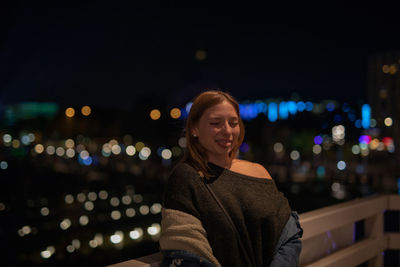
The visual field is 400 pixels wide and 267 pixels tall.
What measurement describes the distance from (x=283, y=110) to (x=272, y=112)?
2.34m

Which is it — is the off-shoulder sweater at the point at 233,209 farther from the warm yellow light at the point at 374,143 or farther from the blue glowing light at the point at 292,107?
the blue glowing light at the point at 292,107

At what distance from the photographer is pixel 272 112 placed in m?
74.8

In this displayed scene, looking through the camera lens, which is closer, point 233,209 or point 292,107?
point 233,209

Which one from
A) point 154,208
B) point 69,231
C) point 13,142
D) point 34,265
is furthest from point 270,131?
point 13,142

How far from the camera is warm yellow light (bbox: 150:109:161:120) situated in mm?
80500

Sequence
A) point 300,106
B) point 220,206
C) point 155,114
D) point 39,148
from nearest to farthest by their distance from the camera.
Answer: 1. point 220,206
2. point 300,106
3. point 155,114
4. point 39,148

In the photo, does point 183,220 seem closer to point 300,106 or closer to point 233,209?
point 233,209

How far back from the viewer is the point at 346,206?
343 centimetres

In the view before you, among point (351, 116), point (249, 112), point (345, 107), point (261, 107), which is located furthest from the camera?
point (261, 107)

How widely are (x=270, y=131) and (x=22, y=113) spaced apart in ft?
221

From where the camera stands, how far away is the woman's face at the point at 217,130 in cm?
228

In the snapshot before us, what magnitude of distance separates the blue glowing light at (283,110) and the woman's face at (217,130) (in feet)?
230

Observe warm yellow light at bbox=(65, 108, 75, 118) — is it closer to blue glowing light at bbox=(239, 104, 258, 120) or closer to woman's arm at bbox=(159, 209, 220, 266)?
blue glowing light at bbox=(239, 104, 258, 120)

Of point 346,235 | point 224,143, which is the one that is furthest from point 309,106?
point 224,143
